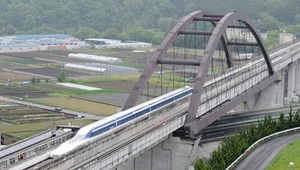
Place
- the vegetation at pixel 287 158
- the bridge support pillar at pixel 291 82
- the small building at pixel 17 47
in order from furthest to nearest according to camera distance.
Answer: the small building at pixel 17 47
the bridge support pillar at pixel 291 82
the vegetation at pixel 287 158

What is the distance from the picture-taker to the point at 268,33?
189m

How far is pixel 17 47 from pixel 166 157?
4949 inches

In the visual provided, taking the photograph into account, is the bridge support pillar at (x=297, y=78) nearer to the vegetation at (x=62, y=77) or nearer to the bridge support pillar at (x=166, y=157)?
the vegetation at (x=62, y=77)

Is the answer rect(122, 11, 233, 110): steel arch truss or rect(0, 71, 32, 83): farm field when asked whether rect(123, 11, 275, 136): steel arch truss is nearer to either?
rect(122, 11, 233, 110): steel arch truss

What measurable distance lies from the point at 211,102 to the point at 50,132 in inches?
811

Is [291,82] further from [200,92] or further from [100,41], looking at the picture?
[100,41]

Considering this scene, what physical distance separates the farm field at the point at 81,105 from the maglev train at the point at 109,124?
3185 centimetres

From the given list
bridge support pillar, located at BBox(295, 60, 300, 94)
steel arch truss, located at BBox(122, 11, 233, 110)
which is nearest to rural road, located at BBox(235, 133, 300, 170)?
Result: steel arch truss, located at BBox(122, 11, 233, 110)

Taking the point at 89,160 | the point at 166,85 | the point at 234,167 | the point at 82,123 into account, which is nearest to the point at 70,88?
the point at 166,85

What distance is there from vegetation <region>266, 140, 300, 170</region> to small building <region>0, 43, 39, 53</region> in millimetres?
124545

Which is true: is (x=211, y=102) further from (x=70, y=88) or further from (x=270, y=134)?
(x=70, y=88)

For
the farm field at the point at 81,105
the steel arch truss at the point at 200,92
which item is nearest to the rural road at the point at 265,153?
the steel arch truss at the point at 200,92

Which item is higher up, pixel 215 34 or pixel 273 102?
pixel 215 34

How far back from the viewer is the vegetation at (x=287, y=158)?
4611 cm
